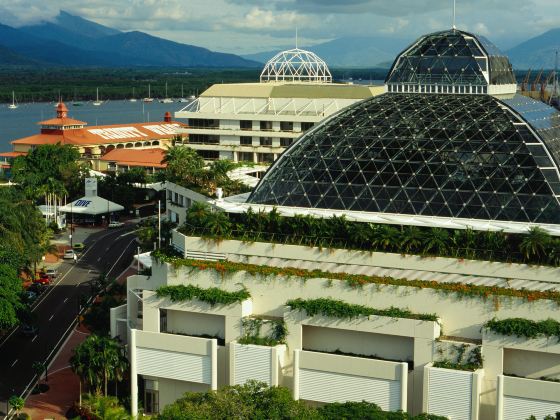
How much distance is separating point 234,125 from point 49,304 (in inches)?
1604

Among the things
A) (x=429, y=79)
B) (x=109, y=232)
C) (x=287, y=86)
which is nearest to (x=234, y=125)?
(x=287, y=86)

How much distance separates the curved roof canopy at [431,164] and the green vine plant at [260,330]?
8.34m

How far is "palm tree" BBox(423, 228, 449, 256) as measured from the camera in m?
50.1

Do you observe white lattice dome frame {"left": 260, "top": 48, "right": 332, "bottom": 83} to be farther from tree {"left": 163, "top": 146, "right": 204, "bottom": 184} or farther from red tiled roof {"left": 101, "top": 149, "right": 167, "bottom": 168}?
tree {"left": 163, "top": 146, "right": 204, "bottom": 184}

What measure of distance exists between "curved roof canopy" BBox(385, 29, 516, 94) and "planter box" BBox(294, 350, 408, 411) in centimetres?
2296

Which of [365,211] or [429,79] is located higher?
[429,79]

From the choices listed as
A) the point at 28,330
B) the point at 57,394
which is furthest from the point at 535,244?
the point at 28,330

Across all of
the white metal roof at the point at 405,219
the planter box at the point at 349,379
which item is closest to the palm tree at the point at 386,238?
the white metal roof at the point at 405,219

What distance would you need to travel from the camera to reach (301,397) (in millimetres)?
48156

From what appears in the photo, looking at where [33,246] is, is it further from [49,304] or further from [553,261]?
[553,261]

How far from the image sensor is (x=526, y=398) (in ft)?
145

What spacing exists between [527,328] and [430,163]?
12151mm

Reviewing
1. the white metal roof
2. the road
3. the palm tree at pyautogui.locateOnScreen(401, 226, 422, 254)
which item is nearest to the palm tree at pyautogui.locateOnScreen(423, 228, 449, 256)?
the palm tree at pyautogui.locateOnScreen(401, 226, 422, 254)

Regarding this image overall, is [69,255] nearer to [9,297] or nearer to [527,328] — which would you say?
[9,297]
